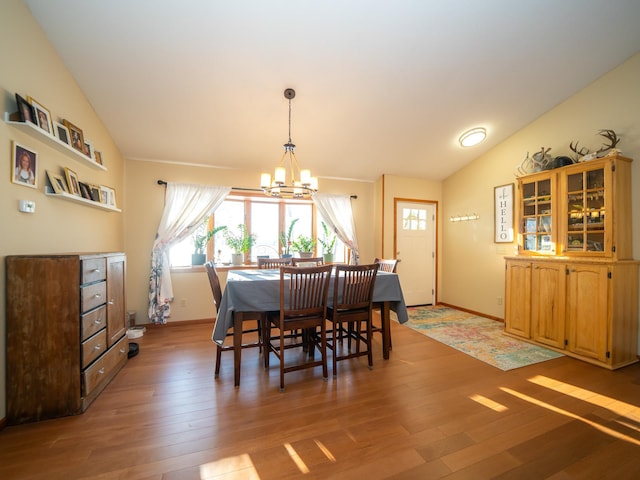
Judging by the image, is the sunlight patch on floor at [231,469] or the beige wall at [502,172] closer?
the sunlight patch on floor at [231,469]

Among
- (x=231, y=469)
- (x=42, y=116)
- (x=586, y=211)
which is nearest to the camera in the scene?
(x=231, y=469)

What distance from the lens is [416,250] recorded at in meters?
5.16

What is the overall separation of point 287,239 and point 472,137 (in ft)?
10.6

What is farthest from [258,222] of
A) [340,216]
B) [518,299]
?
[518,299]

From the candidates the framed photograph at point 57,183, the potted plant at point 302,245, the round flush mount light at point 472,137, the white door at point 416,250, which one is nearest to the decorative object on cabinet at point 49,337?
the framed photograph at point 57,183

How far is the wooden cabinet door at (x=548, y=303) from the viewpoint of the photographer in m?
3.01

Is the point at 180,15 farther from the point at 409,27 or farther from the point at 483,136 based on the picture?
the point at 483,136

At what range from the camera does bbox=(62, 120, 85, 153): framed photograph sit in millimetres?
2400

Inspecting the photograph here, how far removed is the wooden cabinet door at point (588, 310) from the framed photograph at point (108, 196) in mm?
5169

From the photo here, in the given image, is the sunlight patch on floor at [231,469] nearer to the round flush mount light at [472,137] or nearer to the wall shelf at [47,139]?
the wall shelf at [47,139]

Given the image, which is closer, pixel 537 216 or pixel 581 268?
pixel 581 268

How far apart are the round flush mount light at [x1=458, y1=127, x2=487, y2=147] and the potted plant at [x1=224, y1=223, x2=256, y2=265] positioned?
11.8 feet

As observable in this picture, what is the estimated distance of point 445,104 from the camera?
3.28 metres

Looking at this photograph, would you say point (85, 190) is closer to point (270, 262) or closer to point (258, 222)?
point (270, 262)
